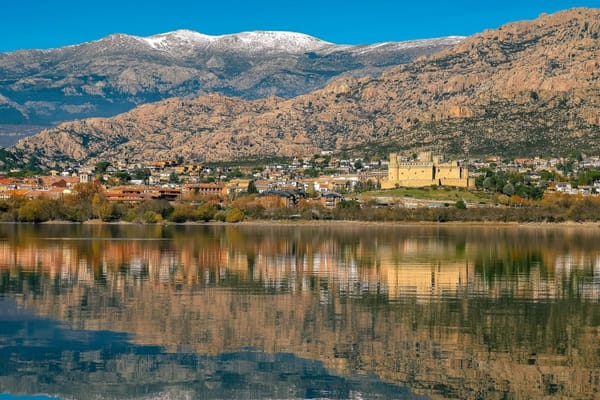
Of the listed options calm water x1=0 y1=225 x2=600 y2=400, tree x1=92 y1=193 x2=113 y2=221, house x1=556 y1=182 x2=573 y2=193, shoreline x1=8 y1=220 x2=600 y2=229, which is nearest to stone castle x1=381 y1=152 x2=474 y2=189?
house x1=556 y1=182 x2=573 y2=193

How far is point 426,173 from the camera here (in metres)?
174

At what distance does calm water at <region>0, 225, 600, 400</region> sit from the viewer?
2772cm

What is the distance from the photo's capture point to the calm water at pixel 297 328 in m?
27.7

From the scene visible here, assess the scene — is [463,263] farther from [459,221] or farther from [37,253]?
[459,221]

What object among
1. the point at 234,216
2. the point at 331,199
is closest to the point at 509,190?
the point at 331,199

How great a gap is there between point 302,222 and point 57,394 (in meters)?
109

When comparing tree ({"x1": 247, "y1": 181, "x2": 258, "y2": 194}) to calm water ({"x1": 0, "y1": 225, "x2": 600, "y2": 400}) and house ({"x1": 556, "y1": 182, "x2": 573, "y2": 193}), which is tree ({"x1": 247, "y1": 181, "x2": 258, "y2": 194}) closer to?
house ({"x1": 556, "y1": 182, "x2": 573, "y2": 193})

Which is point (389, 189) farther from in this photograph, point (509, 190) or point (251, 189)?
point (251, 189)

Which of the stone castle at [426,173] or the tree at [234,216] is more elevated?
the stone castle at [426,173]

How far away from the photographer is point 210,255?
216 feet

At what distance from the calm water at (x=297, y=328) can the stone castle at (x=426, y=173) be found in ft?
351

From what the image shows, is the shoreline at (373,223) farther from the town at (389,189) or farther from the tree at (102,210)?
the town at (389,189)

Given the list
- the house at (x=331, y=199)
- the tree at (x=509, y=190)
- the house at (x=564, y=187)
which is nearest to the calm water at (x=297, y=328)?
the house at (x=331, y=199)

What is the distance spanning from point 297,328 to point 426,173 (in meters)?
141
